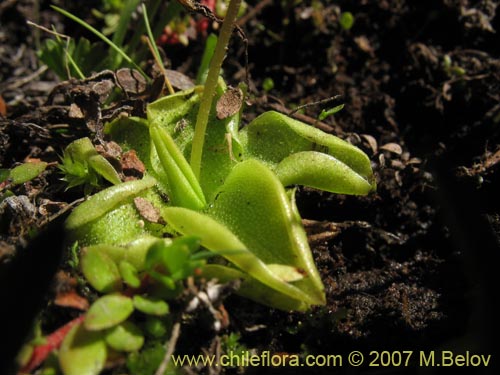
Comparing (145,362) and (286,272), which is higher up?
(286,272)

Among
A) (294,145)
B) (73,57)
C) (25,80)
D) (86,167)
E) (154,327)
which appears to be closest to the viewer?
(154,327)

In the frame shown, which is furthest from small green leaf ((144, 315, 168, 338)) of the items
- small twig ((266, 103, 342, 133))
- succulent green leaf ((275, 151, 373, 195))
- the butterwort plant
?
small twig ((266, 103, 342, 133))

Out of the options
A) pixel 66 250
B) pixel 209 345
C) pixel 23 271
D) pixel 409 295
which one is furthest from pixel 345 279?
pixel 23 271

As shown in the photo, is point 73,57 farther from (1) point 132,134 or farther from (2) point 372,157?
Answer: (2) point 372,157

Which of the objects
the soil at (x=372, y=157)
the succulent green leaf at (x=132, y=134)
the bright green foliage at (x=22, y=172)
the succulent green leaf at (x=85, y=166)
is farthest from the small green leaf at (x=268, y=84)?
the bright green foliage at (x=22, y=172)

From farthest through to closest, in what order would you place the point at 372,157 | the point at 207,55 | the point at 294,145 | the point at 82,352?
the point at 207,55 < the point at 372,157 < the point at 294,145 < the point at 82,352

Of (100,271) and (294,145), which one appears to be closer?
(100,271)

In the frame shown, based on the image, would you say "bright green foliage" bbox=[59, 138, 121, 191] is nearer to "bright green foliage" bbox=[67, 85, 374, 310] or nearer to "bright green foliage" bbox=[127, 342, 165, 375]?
"bright green foliage" bbox=[67, 85, 374, 310]

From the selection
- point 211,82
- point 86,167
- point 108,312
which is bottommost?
point 108,312

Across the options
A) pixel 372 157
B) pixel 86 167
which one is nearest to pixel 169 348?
pixel 86 167
